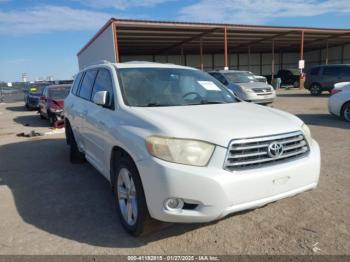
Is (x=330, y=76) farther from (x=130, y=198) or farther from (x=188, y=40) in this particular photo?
(x=130, y=198)

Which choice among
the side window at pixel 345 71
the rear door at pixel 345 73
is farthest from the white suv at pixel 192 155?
the side window at pixel 345 71

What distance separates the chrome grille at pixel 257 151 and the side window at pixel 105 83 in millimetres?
1662

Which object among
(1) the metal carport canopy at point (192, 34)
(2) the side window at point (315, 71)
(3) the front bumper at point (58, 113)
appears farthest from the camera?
(1) the metal carport canopy at point (192, 34)

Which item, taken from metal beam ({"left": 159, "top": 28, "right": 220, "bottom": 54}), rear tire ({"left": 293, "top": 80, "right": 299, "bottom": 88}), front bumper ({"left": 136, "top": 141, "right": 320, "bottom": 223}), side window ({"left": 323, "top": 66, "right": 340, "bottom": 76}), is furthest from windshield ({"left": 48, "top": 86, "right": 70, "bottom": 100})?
rear tire ({"left": 293, "top": 80, "right": 299, "bottom": 88})

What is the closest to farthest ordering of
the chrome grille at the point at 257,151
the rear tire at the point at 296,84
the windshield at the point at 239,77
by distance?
the chrome grille at the point at 257,151, the windshield at the point at 239,77, the rear tire at the point at 296,84

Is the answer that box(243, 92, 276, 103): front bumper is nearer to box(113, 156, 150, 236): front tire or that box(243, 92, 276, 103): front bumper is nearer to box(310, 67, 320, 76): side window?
box(310, 67, 320, 76): side window

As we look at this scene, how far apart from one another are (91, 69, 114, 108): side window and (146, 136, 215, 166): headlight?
1.24 meters

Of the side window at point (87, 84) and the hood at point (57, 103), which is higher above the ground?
the side window at point (87, 84)

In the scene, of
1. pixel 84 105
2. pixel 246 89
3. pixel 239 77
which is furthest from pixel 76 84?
pixel 239 77

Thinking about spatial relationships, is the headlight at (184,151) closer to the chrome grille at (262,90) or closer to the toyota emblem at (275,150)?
the toyota emblem at (275,150)

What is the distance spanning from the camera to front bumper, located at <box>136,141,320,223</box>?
2.69m

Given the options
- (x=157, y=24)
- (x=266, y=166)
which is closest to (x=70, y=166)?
(x=266, y=166)

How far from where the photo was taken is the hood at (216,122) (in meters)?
2.85

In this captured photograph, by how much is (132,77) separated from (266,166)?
6.79 feet
